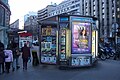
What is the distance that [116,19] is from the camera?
10488cm

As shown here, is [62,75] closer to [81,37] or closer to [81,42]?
[81,42]

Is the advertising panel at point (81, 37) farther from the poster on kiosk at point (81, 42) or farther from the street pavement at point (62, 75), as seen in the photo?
the street pavement at point (62, 75)

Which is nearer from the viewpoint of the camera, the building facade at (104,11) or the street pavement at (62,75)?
the street pavement at (62,75)

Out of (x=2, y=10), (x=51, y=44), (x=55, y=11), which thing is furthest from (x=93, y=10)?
(x=51, y=44)

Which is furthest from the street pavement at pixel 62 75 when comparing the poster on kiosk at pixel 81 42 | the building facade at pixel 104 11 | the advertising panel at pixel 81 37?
the building facade at pixel 104 11

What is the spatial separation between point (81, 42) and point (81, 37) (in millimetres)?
302

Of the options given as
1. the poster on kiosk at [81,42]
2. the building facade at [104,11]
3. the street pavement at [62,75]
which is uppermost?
the building facade at [104,11]

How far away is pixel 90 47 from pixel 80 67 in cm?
145

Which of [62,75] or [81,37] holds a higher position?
[81,37]

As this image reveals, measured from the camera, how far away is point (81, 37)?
19.7 metres

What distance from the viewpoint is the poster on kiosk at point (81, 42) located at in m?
19.3

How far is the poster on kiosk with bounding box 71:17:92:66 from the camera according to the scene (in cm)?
1930

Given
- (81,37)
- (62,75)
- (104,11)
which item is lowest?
(62,75)

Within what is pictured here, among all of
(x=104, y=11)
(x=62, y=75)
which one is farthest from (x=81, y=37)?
(x=104, y=11)
